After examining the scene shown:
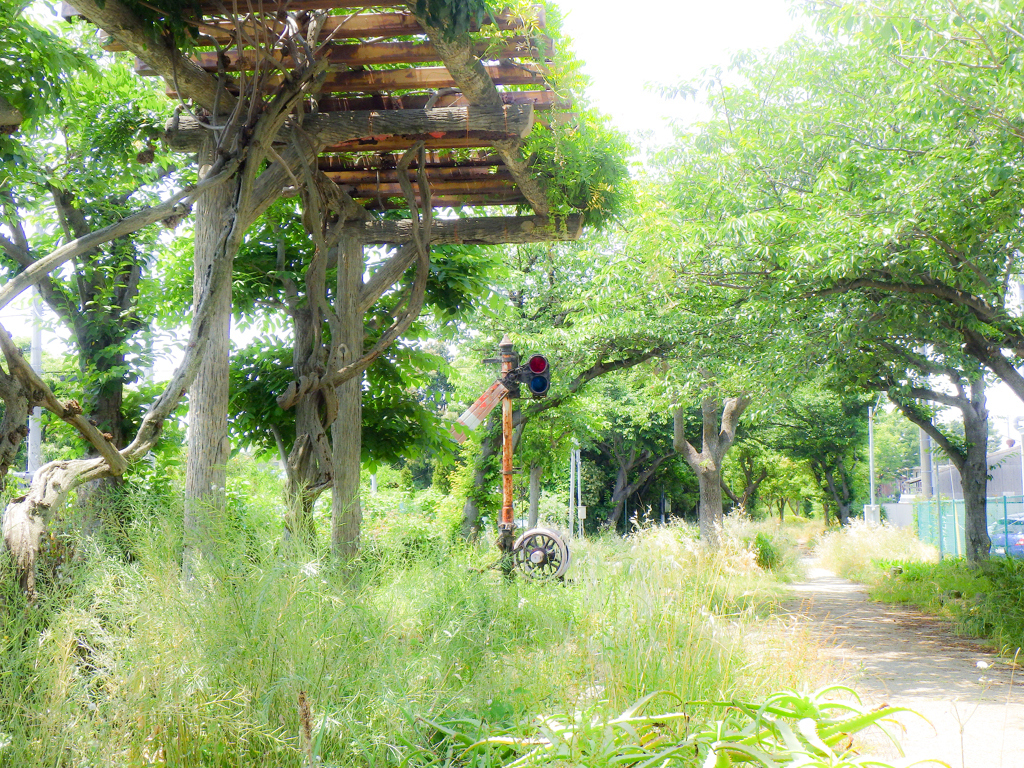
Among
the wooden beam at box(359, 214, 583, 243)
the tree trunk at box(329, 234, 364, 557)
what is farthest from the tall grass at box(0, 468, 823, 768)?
the wooden beam at box(359, 214, 583, 243)

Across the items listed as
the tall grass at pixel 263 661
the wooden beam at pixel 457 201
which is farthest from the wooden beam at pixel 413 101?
the tall grass at pixel 263 661

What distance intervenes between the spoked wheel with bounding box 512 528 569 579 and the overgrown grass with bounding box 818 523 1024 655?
14.0 ft

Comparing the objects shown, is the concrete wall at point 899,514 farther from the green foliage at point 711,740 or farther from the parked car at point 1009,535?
the green foliage at point 711,740

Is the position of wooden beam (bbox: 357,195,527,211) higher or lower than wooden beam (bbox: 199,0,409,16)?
lower

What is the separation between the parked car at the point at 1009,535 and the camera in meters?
15.9

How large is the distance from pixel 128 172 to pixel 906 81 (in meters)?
6.85

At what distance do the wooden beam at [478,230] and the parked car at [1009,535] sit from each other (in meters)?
13.7

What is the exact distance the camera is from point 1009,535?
16.5 metres

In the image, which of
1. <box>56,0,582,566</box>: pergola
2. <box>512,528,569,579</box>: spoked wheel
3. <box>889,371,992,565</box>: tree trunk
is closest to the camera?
<box>56,0,582,566</box>: pergola

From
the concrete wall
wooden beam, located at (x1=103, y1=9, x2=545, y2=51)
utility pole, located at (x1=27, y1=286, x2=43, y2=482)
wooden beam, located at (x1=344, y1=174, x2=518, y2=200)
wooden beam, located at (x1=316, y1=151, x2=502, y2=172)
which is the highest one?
wooden beam, located at (x1=103, y1=9, x2=545, y2=51)

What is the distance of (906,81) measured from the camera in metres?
6.23

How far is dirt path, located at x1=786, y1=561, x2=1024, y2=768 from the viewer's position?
4.45 m

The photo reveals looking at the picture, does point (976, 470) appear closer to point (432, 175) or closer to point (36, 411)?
point (432, 175)

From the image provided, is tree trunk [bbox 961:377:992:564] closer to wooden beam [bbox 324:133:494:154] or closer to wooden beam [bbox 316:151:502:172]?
wooden beam [bbox 316:151:502:172]
